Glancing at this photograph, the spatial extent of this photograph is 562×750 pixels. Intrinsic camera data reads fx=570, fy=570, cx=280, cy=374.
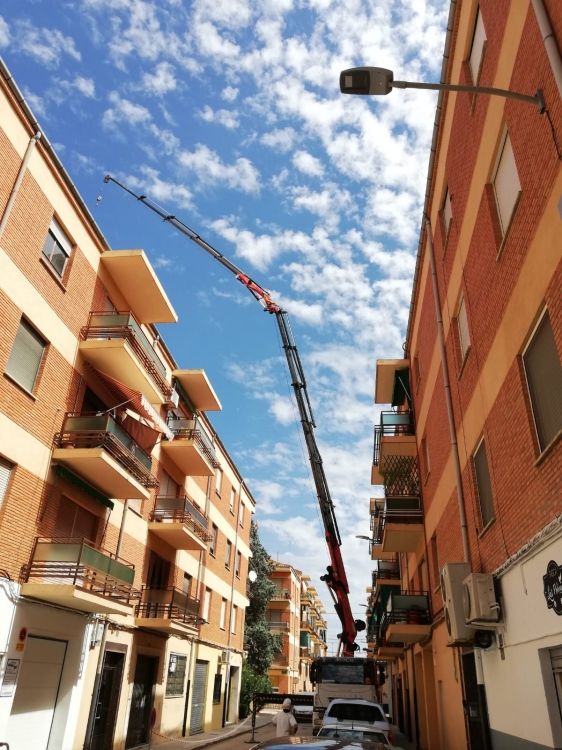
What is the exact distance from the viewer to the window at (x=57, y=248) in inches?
500

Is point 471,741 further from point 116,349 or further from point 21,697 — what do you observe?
point 116,349

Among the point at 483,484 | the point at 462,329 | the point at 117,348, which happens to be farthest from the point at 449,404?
the point at 117,348

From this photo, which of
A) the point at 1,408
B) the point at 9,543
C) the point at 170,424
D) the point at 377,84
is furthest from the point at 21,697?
the point at 377,84

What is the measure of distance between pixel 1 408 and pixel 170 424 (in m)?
9.60

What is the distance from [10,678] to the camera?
1053 centimetres

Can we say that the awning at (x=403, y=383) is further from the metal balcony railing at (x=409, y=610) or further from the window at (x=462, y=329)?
the window at (x=462, y=329)

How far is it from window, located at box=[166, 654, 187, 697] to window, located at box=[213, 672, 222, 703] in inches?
195

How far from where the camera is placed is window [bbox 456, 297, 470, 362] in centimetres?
1114

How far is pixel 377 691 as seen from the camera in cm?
2075

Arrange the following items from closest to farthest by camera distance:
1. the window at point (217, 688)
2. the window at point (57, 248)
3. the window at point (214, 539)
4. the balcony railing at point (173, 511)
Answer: the window at point (57, 248) < the balcony railing at point (173, 511) < the window at point (217, 688) < the window at point (214, 539)

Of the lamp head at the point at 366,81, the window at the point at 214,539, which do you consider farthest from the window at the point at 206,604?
the lamp head at the point at 366,81

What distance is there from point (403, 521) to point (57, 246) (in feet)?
40.3

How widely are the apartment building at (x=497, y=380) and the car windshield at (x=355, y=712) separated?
5.42 feet

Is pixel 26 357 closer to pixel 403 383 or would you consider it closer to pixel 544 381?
pixel 544 381
